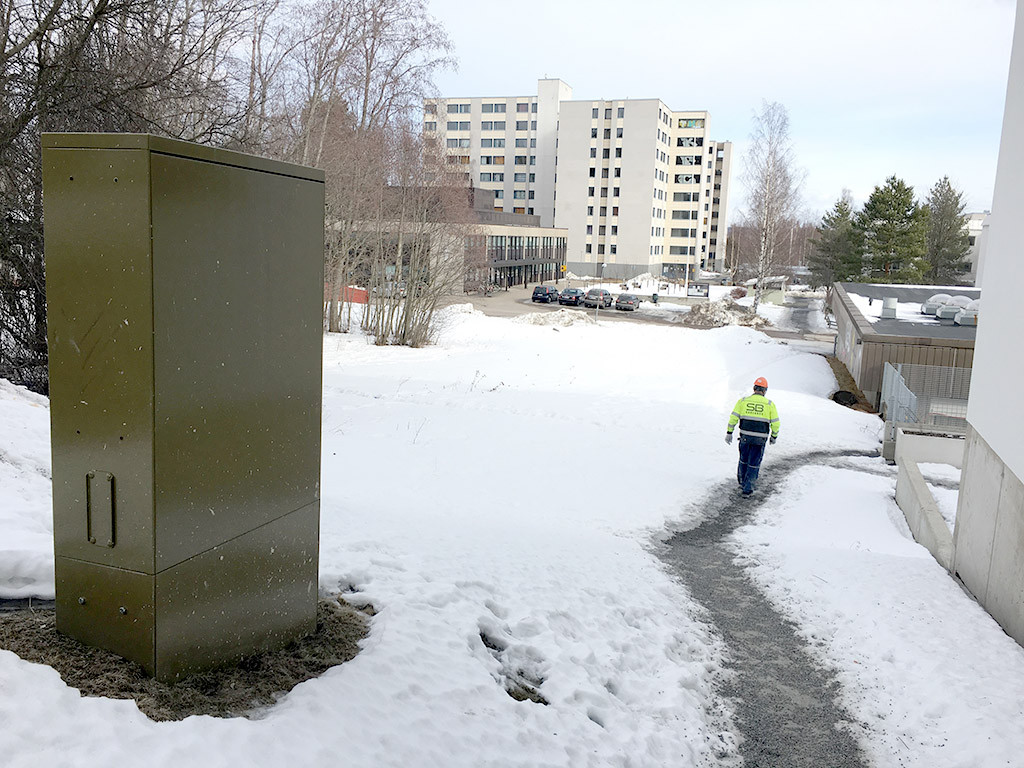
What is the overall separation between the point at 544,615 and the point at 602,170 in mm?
88552

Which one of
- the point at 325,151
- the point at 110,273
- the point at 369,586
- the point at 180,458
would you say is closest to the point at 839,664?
the point at 369,586

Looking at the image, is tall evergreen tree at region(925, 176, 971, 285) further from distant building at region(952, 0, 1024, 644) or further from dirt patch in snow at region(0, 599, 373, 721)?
dirt patch in snow at region(0, 599, 373, 721)

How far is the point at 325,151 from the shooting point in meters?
29.0

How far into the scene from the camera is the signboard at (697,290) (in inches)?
2735

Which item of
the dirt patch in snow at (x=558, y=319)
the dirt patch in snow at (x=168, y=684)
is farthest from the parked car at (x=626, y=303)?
the dirt patch in snow at (x=168, y=684)

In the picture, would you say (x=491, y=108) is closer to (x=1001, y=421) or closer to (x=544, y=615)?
(x=1001, y=421)

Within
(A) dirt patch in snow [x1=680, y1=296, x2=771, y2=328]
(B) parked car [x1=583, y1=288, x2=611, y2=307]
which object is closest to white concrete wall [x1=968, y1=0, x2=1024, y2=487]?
(A) dirt patch in snow [x1=680, y1=296, x2=771, y2=328]

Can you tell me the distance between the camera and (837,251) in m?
69.2

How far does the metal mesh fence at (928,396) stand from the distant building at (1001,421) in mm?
7706

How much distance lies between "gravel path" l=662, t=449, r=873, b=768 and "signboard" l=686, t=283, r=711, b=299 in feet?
198

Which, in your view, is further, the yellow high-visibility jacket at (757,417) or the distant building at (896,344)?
the distant building at (896,344)

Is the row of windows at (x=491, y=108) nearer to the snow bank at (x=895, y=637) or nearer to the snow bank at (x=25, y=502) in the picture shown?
the snow bank at (x=895, y=637)

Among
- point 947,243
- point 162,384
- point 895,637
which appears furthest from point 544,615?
point 947,243

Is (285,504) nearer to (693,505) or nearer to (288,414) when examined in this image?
(288,414)
